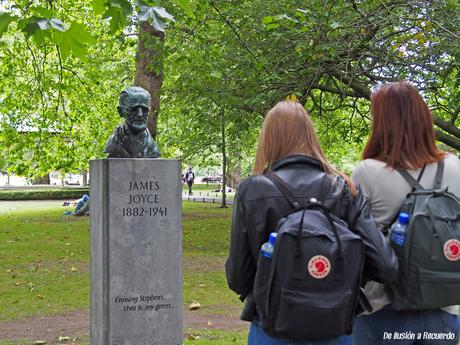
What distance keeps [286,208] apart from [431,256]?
2.03ft

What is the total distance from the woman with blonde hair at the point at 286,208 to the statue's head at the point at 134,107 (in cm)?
357

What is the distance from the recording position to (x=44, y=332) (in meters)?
7.59

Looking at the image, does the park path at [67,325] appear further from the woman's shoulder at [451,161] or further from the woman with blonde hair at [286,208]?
the woman's shoulder at [451,161]

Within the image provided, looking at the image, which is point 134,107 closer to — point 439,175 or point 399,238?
point 439,175

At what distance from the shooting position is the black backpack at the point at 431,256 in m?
2.56

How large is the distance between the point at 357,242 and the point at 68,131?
1650 centimetres

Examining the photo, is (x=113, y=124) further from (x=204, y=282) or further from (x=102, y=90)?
(x=204, y=282)

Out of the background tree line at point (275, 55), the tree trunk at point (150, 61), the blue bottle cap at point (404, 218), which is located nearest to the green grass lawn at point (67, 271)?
the background tree line at point (275, 55)

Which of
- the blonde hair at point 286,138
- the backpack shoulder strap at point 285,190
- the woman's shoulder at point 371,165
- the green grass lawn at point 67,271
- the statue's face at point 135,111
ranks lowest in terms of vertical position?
the green grass lawn at point 67,271

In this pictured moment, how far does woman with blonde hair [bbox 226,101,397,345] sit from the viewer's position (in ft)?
8.59

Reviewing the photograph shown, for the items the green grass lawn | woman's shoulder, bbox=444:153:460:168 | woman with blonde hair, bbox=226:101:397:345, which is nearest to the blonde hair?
woman with blonde hair, bbox=226:101:397:345

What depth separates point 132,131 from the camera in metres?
6.31

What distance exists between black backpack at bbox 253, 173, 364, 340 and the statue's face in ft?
12.9

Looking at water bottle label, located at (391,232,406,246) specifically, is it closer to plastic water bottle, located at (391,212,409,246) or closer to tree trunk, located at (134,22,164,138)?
plastic water bottle, located at (391,212,409,246)
